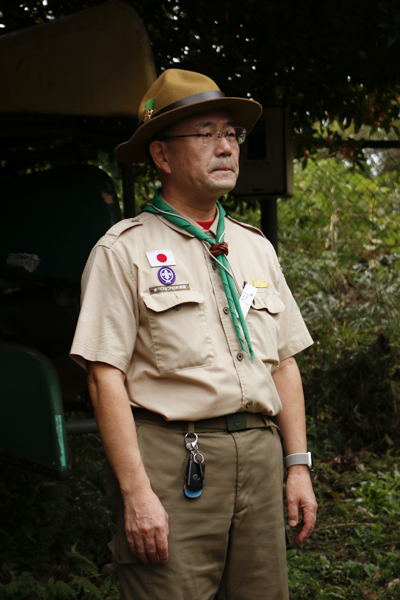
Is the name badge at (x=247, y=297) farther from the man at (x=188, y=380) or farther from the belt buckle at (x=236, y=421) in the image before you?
the belt buckle at (x=236, y=421)

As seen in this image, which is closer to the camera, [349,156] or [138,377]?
[138,377]

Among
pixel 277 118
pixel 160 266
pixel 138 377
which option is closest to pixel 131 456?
pixel 138 377

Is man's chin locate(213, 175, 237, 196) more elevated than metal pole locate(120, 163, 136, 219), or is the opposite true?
metal pole locate(120, 163, 136, 219)

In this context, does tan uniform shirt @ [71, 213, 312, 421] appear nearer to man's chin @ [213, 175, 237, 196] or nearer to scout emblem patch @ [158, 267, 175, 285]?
scout emblem patch @ [158, 267, 175, 285]

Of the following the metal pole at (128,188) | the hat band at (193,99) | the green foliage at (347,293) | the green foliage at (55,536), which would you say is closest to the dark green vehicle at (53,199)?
the green foliage at (55,536)

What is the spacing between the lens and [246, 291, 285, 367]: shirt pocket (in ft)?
5.99

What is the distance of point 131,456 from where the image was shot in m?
1.60

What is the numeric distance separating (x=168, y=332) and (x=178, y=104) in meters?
0.66

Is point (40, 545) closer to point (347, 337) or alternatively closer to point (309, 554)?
point (309, 554)

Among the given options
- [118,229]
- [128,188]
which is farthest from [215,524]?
[128,188]

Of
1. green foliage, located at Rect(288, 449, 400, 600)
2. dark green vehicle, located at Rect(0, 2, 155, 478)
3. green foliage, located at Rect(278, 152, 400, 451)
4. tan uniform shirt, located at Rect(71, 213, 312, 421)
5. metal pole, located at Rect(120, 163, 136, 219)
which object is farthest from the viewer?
green foliage, located at Rect(278, 152, 400, 451)

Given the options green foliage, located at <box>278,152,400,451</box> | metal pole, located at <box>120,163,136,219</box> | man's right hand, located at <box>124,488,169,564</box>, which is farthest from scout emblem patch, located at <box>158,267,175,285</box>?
green foliage, located at <box>278,152,400,451</box>

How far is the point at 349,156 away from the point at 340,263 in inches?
79.9

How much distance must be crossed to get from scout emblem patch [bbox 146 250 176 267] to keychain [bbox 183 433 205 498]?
484 millimetres
